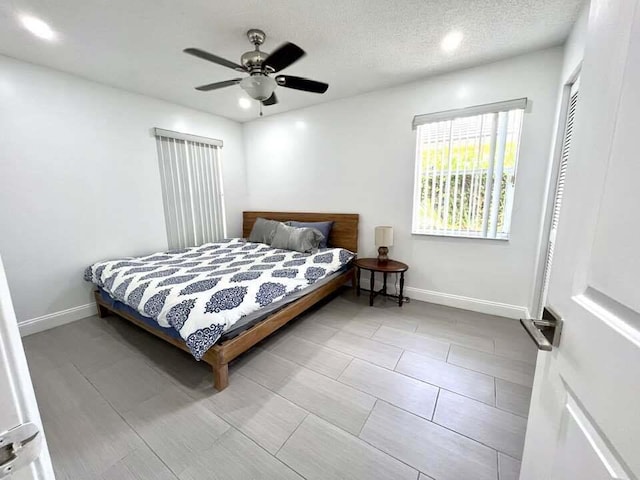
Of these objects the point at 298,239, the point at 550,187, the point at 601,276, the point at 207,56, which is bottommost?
the point at 298,239

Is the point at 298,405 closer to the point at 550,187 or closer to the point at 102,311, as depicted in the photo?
the point at 102,311

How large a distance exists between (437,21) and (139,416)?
3.37 metres

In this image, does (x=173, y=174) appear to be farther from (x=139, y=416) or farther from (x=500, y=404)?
(x=500, y=404)

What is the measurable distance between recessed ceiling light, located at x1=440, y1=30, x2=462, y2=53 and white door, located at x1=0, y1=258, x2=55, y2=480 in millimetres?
2826

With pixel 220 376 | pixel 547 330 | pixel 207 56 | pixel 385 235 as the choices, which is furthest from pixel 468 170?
pixel 220 376

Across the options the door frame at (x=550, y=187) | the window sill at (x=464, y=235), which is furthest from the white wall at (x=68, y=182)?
the door frame at (x=550, y=187)

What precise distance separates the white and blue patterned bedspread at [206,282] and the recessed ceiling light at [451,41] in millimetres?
2258

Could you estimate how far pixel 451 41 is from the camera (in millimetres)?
2111

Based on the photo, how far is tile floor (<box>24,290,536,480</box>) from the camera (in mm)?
1254

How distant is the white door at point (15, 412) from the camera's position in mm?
377

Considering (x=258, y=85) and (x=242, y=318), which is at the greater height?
(x=258, y=85)

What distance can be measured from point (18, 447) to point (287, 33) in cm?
255

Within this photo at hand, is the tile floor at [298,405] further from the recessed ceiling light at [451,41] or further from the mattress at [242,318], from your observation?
the recessed ceiling light at [451,41]

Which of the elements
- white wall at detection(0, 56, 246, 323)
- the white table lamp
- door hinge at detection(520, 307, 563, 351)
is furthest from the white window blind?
door hinge at detection(520, 307, 563, 351)
